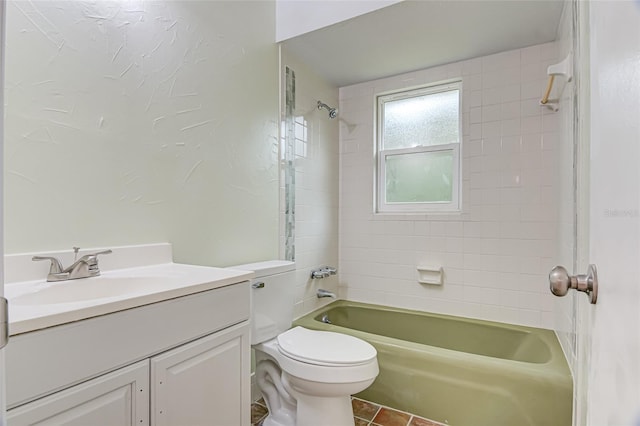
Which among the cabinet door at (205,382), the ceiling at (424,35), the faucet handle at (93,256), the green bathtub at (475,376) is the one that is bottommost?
the green bathtub at (475,376)

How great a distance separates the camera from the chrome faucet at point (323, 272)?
2.43m

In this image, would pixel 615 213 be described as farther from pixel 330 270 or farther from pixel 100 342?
pixel 330 270

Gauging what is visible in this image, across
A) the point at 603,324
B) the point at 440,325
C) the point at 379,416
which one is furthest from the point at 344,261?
the point at 603,324

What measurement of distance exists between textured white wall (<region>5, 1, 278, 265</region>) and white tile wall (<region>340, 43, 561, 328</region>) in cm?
102

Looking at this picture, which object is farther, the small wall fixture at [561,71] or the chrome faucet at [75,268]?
the small wall fixture at [561,71]

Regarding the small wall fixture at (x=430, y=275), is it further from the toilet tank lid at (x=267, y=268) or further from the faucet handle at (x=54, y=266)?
the faucet handle at (x=54, y=266)

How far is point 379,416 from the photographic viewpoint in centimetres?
175

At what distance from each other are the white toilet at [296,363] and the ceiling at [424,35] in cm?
146

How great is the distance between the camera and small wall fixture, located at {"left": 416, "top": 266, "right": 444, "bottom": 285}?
239 centimetres

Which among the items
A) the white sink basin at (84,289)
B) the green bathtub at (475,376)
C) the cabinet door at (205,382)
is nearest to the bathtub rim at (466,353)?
the green bathtub at (475,376)

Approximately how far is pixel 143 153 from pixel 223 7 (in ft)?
3.14

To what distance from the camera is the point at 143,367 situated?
2.82 feet

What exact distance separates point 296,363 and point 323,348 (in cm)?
15

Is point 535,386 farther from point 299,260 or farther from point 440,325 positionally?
point 299,260
